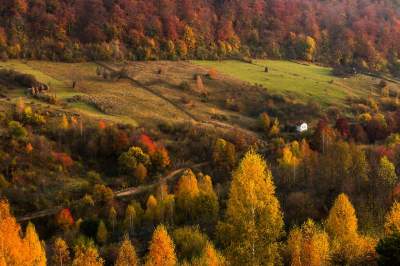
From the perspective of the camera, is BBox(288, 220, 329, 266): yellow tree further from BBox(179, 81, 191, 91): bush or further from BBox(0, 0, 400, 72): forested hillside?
BBox(0, 0, 400, 72): forested hillside

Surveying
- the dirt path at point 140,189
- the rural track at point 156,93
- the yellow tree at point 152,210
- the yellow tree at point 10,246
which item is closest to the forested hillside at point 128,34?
the rural track at point 156,93

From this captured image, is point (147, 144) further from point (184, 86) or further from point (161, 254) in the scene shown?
point (161, 254)

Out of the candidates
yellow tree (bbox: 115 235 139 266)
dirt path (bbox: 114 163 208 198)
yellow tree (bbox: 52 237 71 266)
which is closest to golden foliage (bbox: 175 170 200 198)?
dirt path (bbox: 114 163 208 198)

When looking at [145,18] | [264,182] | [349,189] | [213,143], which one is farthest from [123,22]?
[264,182]

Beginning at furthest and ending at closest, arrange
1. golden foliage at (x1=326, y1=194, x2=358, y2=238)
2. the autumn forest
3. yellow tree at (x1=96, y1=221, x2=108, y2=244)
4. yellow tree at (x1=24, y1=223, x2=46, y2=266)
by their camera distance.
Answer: yellow tree at (x1=96, y1=221, x2=108, y2=244) → golden foliage at (x1=326, y1=194, x2=358, y2=238) → yellow tree at (x1=24, y1=223, x2=46, y2=266) → the autumn forest

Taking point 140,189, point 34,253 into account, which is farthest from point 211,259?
point 140,189
